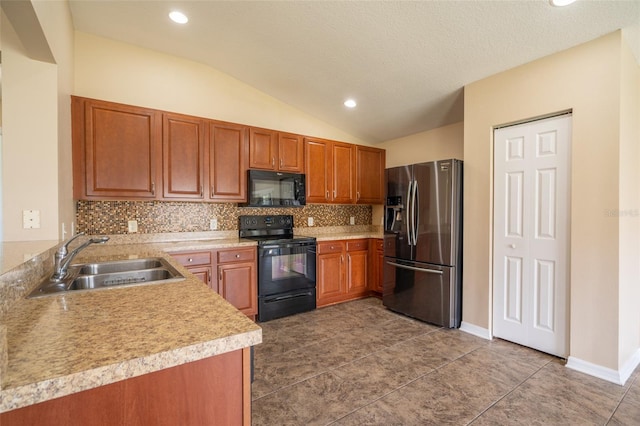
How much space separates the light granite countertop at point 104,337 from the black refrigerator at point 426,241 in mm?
2516

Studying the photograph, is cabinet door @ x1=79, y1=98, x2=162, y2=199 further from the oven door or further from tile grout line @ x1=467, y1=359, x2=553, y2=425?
tile grout line @ x1=467, y1=359, x2=553, y2=425

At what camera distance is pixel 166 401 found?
767mm

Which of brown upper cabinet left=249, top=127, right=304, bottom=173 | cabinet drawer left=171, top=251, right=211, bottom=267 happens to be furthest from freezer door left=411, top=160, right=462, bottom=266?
cabinet drawer left=171, top=251, right=211, bottom=267

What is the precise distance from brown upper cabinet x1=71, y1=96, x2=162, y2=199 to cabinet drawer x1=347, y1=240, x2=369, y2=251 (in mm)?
2375

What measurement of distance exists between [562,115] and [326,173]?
2526 millimetres

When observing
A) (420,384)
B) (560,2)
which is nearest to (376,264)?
(420,384)

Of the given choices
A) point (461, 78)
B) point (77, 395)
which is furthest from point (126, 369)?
point (461, 78)

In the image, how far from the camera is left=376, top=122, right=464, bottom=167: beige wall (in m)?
3.77

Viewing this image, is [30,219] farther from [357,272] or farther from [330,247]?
[357,272]

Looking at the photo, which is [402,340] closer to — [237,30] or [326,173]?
[326,173]

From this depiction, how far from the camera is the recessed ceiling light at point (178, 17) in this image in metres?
2.58

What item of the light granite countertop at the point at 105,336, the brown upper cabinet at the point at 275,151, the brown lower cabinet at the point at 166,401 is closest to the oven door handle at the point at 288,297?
the brown upper cabinet at the point at 275,151

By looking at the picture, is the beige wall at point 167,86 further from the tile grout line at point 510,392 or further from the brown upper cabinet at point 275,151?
the tile grout line at point 510,392

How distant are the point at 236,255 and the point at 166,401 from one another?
7.99 feet
